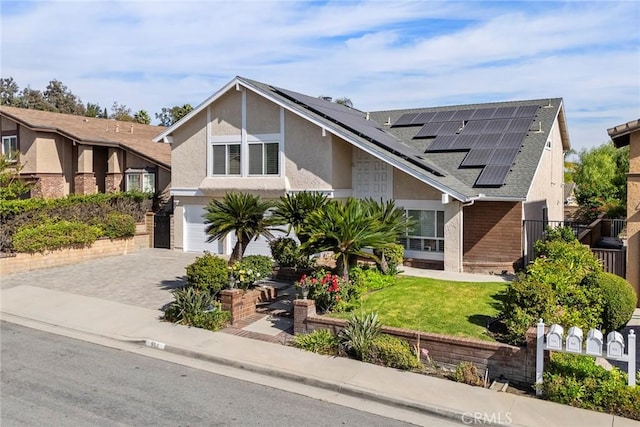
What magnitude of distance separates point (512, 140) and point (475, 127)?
7.51 feet

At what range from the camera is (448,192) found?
53.9 feet

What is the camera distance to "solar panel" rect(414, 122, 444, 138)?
22384 millimetres

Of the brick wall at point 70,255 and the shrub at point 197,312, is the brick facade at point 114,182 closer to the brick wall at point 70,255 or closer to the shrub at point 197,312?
the brick wall at point 70,255

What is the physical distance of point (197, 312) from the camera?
12.5 meters

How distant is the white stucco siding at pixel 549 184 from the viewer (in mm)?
19059

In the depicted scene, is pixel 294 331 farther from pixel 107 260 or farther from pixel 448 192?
pixel 107 260

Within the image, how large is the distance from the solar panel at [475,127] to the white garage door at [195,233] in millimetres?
11932

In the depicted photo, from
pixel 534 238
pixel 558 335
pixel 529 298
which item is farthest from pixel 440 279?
pixel 558 335

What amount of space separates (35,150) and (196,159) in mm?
10256

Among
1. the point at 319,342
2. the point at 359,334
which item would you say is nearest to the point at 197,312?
the point at 319,342

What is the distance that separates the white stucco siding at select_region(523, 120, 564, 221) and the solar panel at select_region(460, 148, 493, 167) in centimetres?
189

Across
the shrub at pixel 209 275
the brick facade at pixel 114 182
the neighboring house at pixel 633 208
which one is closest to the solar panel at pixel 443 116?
the neighboring house at pixel 633 208

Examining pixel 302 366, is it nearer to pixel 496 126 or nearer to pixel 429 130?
pixel 496 126

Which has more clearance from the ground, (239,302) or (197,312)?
(239,302)
